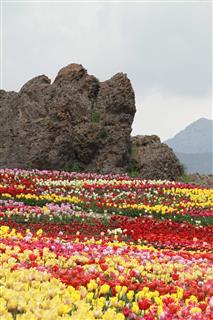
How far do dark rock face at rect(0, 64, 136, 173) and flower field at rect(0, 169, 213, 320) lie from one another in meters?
11.6

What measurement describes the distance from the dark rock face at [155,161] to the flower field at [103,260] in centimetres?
1211

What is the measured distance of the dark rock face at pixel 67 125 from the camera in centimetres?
3341

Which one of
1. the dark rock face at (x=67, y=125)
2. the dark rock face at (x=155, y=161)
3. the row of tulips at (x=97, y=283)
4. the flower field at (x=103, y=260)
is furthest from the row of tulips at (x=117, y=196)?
the row of tulips at (x=97, y=283)

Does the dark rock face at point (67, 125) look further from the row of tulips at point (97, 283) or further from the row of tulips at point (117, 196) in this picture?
the row of tulips at point (97, 283)

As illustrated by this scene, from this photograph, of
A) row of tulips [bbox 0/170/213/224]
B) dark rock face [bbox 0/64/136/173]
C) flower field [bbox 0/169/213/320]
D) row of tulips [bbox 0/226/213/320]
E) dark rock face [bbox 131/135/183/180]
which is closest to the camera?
row of tulips [bbox 0/226/213/320]

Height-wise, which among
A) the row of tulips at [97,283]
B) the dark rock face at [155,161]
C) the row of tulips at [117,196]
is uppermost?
the dark rock face at [155,161]

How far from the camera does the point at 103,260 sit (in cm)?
861

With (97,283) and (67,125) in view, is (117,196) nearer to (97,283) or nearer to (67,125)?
(67,125)

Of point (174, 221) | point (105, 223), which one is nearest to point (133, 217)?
point (174, 221)

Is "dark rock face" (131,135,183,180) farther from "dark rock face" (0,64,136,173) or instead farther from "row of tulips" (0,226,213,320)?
"row of tulips" (0,226,213,320)

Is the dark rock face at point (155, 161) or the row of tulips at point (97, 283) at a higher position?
the dark rock face at point (155, 161)

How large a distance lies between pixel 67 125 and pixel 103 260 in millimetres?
25600

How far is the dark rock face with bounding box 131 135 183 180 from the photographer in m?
34.1

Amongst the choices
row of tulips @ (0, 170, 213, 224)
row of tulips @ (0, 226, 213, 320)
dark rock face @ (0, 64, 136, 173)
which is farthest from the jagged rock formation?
row of tulips @ (0, 226, 213, 320)
